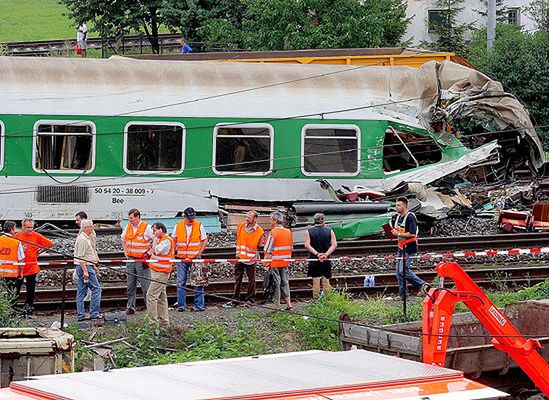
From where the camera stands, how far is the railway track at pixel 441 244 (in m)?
22.3

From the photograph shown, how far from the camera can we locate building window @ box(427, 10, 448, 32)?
45844 millimetres

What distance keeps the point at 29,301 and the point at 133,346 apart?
255 cm

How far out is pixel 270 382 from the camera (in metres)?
8.65

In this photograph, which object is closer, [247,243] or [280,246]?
[280,246]

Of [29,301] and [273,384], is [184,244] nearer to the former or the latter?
[29,301]

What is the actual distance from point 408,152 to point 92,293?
1049cm

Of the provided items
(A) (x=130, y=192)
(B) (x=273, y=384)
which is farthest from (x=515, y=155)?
(B) (x=273, y=384)

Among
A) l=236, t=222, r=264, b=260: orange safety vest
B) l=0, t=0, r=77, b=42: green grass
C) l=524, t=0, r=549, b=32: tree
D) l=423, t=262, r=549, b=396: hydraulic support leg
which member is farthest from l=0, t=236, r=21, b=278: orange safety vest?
l=0, t=0, r=77, b=42: green grass

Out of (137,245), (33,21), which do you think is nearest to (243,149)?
(137,245)

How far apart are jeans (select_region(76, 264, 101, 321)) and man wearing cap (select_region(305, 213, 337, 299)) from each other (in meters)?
3.56

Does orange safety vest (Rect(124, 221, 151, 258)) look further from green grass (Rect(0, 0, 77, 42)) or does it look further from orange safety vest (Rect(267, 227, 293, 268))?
green grass (Rect(0, 0, 77, 42))

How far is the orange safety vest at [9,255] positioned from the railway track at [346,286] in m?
1.09

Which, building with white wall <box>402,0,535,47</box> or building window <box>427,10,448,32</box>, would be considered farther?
building with white wall <box>402,0,535,47</box>

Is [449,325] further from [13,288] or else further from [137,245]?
[13,288]
